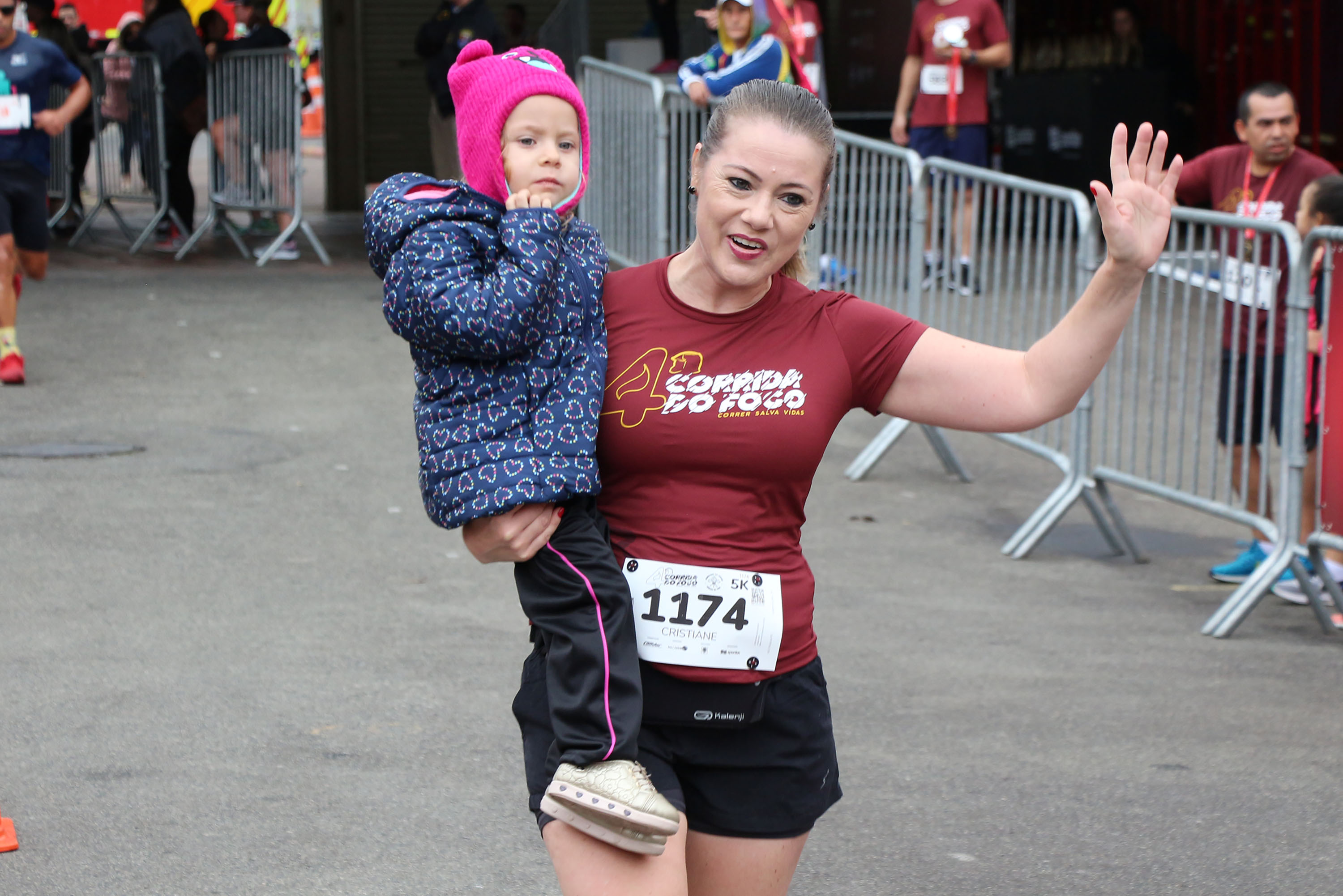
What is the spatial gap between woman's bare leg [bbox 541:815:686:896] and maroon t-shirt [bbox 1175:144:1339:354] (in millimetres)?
4365

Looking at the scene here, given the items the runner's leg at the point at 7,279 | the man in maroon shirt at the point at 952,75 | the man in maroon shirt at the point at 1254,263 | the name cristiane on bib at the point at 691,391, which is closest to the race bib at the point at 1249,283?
the man in maroon shirt at the point at 1254,263

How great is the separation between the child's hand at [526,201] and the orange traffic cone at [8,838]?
2379mm

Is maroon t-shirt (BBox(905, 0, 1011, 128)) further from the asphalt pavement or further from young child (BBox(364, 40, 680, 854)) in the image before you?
young child (BBox(364, 40, 680, 854))

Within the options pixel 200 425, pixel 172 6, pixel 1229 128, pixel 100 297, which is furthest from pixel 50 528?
pixel 1229 128

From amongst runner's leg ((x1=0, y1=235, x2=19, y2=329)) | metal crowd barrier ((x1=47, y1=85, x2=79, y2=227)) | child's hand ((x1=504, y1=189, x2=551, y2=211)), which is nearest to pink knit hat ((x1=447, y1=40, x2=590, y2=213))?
child's hand ((x1=504, y1=189, x2=551, y2=211))

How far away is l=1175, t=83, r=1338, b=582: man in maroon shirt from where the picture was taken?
253 inches

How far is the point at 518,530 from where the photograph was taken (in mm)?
2660

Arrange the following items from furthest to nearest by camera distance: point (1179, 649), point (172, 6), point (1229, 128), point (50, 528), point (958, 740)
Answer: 1. point (1229, 128)
2. point (172, 6)
3. point (50, 528)
4. point (1179, 649)
5. point (958, 740)

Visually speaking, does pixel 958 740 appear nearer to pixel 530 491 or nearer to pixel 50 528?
pixel 530 491

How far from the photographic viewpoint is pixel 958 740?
5098 mm

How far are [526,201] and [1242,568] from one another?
5.02m

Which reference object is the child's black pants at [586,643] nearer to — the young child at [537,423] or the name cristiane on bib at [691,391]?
the young child at [537,423]

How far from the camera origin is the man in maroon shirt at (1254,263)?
6.42 metres

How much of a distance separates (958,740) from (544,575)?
8.82 feet
